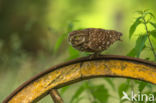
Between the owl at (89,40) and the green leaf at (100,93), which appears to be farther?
the green leaf at (100,93)

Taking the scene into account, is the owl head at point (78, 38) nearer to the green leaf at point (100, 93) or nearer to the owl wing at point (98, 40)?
the owl wing at point (98, 40)

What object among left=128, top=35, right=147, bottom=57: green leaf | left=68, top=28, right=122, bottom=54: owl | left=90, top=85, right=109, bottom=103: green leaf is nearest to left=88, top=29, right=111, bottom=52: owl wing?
left=68, top=28, right=122, bottom=54: owl

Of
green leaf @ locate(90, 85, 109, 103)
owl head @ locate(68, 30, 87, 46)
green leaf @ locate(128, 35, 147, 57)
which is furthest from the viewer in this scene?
green leaf @ locate(90, 85, 109, 103)

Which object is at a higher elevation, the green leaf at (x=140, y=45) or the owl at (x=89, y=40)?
the owl at (x=89, y=40)

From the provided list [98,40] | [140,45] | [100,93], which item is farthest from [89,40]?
[100,93]

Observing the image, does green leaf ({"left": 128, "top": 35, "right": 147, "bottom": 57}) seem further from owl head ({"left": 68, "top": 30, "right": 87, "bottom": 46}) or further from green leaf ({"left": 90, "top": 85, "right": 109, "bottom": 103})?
green leaf ({"left": 90, "top": 85, "right": 109, "bottom": 103})

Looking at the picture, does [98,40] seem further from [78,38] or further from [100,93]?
[100,93]

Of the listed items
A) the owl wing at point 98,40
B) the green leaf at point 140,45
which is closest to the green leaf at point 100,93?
the green leaf at point 140,45

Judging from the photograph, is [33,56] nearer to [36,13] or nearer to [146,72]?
[36,13]
